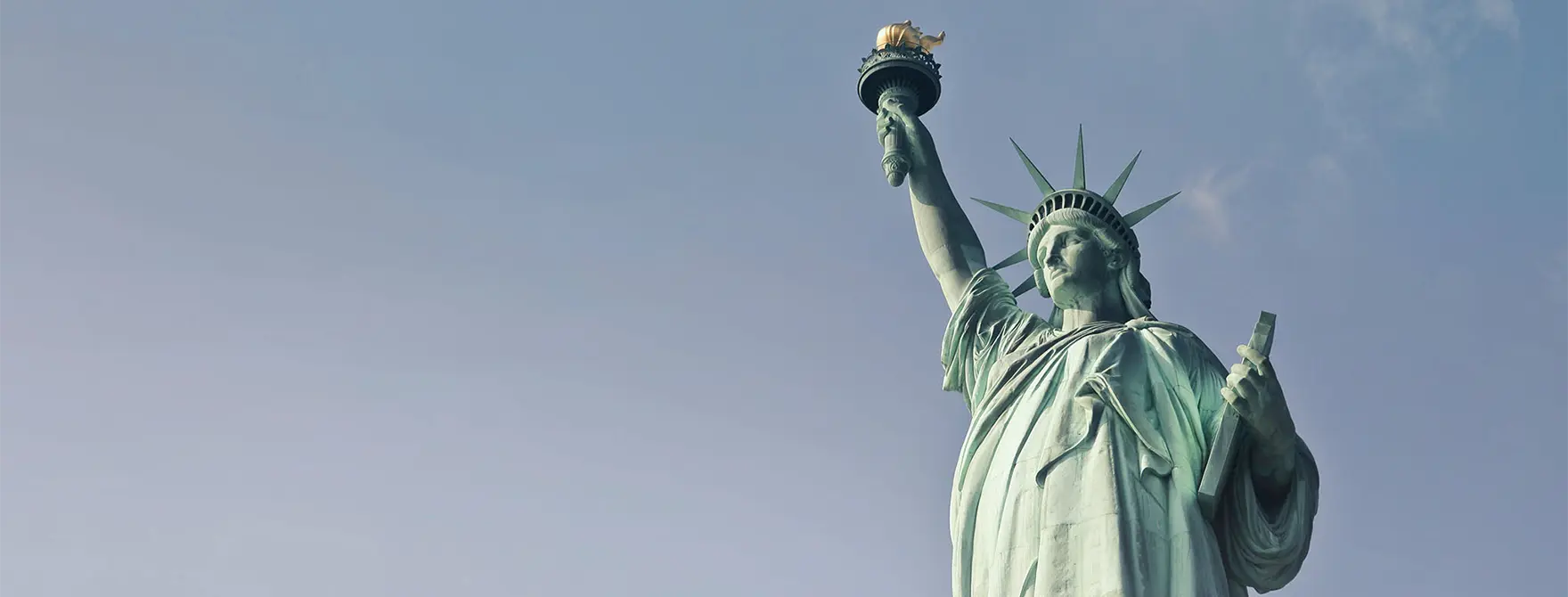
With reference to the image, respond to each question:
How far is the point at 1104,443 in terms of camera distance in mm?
13664

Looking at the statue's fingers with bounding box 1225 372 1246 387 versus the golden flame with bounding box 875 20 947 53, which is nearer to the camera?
the statue's fingers with bounding box 1225 372 1246 387

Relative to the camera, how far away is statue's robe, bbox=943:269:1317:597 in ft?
42.8

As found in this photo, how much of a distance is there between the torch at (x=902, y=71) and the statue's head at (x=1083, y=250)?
267 centimetres

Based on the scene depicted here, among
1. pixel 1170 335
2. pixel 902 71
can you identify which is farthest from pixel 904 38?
pixel 1170 335

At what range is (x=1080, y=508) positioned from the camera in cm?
1333

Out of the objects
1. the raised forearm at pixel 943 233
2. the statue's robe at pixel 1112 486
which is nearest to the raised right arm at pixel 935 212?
the raised forearm at pixel 943 233

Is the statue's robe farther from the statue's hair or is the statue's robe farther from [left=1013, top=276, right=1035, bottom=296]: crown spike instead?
[left=1013, top=276, right=1035, bottom=296]: crown spike

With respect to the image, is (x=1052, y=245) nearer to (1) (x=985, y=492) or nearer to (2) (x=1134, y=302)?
(2) (x=1134, y=302)

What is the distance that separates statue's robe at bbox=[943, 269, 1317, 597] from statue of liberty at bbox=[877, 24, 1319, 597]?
0.04ft

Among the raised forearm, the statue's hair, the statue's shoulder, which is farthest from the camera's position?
the raised forearm

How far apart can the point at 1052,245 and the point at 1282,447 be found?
2908 mm

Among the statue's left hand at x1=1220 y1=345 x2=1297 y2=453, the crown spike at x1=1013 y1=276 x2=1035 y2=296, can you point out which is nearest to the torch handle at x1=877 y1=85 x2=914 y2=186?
the crown spike at x1=1013 y1=276 x2=1035 y2=296

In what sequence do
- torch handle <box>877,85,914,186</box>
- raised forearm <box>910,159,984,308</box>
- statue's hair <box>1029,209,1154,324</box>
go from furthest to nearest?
torch handle <box>877,85,914,186</box> → raised forearm <box>910,159,984,308</box> → statue's hair <box>1029,209,1154,324</box>

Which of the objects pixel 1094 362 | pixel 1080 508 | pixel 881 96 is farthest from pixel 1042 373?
pixel 881 96
